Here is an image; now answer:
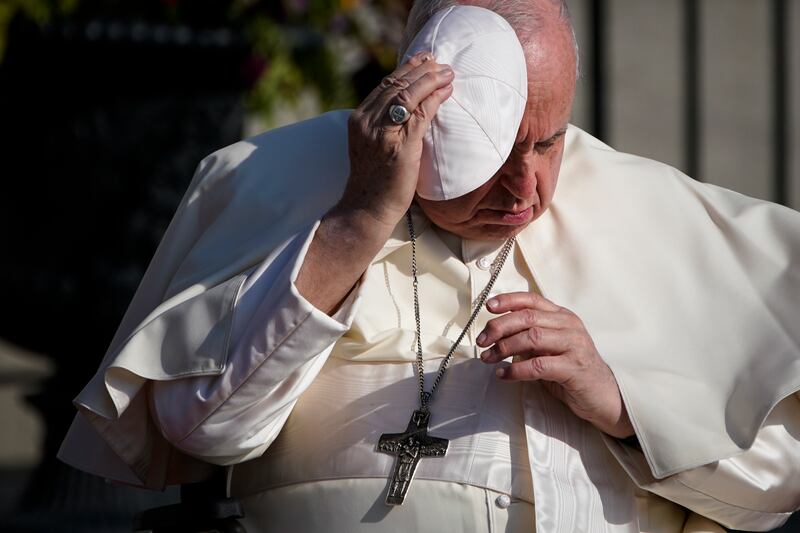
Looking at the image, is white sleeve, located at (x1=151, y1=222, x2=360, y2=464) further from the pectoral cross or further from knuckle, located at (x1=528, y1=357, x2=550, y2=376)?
knuckle, located at (x1=528, y1=357, x2=550, y2=376)

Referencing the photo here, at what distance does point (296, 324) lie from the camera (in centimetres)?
229

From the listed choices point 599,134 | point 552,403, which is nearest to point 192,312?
point 552,403

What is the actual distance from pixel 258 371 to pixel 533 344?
0.50 m

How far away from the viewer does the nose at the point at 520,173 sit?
255 cm

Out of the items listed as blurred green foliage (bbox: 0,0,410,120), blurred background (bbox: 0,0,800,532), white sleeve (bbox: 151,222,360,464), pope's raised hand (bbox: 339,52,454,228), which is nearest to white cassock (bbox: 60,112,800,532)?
white sleeve (bbox: 151,222,360,464)

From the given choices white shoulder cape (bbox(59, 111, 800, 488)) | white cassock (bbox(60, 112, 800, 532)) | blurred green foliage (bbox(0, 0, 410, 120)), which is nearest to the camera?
A: white cassock (bbox(60, 112, 800, 532))

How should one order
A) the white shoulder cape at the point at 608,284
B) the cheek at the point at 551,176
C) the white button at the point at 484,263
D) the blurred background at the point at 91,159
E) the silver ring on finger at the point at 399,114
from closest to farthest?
the silver ring on finger at the point at 399,114 → the white shoulder cape at the point at 608,284 → the cheek at the point at 551,176 → the white button at the point at 484,263 → the blurred background at the point at 91,159

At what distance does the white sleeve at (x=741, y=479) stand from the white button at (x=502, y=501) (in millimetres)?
246

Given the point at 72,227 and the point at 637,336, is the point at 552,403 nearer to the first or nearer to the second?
the point at 637,336

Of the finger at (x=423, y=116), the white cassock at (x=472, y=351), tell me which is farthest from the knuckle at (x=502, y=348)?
the finger at (x=423, y=116)

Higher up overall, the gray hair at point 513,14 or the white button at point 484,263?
the gray hair at point 513,14

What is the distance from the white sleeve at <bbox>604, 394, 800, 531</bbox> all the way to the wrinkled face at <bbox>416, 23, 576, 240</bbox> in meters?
0.50

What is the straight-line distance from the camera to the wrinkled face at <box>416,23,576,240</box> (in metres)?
2.53

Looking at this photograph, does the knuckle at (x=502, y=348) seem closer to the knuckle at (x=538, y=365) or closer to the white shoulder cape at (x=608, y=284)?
the knuckle at (x=538, y=365)
